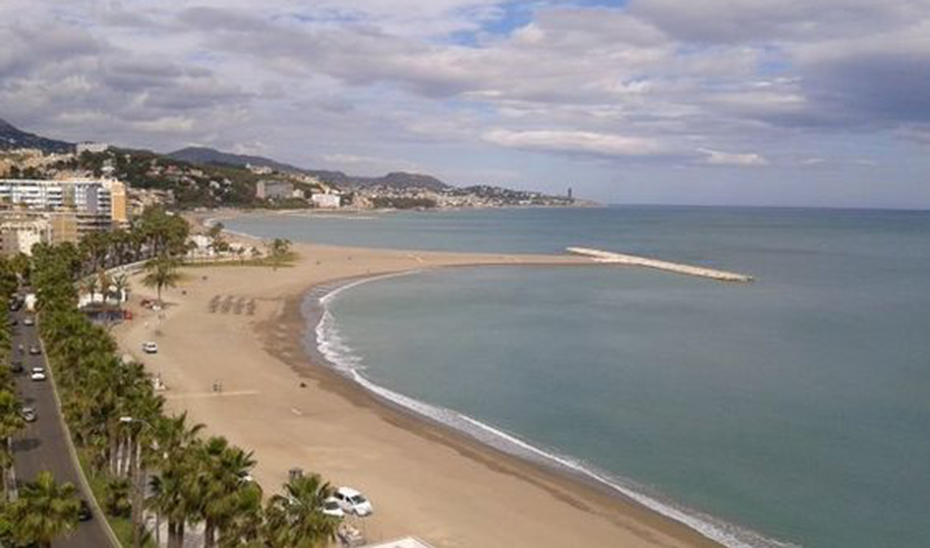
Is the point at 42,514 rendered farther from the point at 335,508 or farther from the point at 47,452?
the point at 47,452

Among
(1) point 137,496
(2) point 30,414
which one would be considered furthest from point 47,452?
(1) point 137,496

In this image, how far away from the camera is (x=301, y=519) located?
62.7 feet

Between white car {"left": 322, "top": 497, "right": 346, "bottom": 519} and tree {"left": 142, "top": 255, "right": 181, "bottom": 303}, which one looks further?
tree {"left": 142, "top": 255, "right": 181, "bottom": 303}

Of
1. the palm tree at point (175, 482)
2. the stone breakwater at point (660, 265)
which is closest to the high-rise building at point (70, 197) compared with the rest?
the stone breakwater at point (660, 265)

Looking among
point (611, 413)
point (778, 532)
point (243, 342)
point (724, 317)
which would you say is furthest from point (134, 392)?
point (724, 317)

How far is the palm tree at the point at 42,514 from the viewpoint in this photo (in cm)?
1958

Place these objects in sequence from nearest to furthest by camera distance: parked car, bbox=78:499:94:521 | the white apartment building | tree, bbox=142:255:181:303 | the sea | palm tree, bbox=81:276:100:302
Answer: parked car, bbox=78:499:94:521
the sea
palm tree, bbox=81:276:100:302
tree, bbox=142:255:181:303
the white apartment building

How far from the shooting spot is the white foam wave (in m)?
30.8

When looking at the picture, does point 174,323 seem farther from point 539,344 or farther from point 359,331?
point 539,344

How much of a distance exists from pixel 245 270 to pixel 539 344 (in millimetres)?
50566

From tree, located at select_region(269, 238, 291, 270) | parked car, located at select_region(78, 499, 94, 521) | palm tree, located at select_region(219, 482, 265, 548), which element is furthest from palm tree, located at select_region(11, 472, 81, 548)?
tree, located at select_region(269, 238, 291, 270)

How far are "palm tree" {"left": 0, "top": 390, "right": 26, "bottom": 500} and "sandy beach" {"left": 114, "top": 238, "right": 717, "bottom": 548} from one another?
28.6ft

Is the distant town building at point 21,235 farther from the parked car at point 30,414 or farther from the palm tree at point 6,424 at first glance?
the palm tree at point 6,424

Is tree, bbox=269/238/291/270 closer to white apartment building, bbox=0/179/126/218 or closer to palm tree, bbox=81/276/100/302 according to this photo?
white apartment building, bbox=0/179/126/218
